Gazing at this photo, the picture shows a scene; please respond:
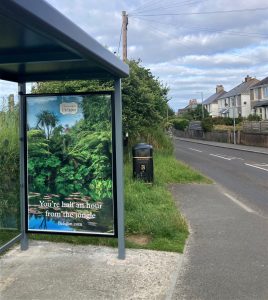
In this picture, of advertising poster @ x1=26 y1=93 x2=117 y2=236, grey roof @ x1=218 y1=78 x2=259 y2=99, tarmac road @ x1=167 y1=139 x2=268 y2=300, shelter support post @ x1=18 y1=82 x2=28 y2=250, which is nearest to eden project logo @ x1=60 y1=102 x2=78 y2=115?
advertising poster @ x1=26 y1=93 x2=117 y2=236

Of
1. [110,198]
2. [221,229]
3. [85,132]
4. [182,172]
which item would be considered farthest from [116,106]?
[182,172]

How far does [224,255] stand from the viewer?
18.6 feet

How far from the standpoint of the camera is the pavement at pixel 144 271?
437cm

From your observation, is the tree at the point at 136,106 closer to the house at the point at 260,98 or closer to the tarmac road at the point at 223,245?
the tarmac road at the point at 223,245

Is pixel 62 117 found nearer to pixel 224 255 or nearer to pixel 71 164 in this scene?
pixel 71 164

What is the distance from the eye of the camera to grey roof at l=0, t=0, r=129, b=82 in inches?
106

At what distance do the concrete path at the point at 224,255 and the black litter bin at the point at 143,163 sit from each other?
1.86m

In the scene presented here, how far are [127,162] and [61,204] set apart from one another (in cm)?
938

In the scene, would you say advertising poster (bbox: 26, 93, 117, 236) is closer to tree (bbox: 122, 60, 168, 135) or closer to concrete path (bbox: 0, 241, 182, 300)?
concrete path (bbox: 0, 241, 182, 300)

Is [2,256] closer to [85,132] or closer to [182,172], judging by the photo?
[85,132]

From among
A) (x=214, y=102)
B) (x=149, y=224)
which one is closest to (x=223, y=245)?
(x=149, y=224)

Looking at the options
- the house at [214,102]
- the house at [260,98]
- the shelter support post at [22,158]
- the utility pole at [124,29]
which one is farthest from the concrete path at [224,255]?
the house at [214,102]

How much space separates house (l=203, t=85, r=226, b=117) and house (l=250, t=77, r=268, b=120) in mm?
24747

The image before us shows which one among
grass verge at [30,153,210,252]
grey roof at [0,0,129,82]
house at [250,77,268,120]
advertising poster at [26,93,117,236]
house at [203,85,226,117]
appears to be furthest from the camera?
house at [203,85,226,117]
